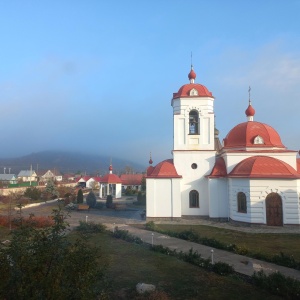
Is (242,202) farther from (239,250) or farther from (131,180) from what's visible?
(131,180)

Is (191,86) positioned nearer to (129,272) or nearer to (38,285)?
(129,272)

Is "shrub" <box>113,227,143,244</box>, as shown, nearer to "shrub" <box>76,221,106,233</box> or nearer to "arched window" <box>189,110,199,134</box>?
"shrub" <box>76,221,106,233</box>

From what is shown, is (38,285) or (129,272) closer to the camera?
(38,285)

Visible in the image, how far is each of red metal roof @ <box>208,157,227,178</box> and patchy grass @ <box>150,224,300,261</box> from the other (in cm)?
427

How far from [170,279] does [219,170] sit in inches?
578

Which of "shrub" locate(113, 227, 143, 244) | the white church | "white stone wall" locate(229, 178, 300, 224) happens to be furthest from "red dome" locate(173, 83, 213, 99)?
"shrub" locate(113, 227, 143, 244)

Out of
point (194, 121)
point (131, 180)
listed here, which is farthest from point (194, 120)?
point (131, 180)

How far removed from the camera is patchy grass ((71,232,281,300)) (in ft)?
28.5

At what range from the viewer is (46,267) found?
466 cm

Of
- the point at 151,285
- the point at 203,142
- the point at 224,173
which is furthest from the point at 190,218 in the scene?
the point at 151,285

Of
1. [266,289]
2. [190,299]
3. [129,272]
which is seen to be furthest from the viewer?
[129,272]

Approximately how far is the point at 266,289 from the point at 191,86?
61.3 ft

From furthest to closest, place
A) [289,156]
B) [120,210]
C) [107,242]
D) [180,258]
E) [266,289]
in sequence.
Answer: [120,210]
[289,156]
[107,242]
[180,258]
[266,289]

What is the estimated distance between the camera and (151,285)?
8875 mm
